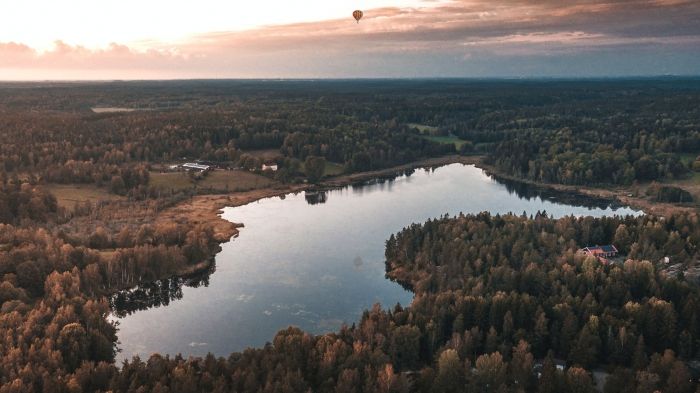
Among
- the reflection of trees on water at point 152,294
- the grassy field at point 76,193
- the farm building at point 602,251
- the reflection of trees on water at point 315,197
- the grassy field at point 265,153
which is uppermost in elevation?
the grassy field at point 265,153

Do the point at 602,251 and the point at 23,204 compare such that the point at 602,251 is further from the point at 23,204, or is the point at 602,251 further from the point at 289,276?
the point at 23,204

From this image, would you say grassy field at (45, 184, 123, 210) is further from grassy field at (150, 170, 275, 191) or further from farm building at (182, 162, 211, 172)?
farm building at (182, 162, 211, 172)

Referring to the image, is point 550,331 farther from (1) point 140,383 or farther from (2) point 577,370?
(1) point 140,383

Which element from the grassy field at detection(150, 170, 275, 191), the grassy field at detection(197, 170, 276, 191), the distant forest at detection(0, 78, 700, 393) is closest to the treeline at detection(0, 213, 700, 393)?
the distant forest at detection(0, 78, 700, 393)

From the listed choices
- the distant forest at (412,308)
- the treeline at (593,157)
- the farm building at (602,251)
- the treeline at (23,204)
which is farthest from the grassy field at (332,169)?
the farm building at (602,251)

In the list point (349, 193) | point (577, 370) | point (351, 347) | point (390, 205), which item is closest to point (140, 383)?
point (351, 347)

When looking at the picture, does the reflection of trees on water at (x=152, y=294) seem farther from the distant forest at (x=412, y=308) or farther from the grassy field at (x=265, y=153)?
the grassy field at (x=265, y=153)
